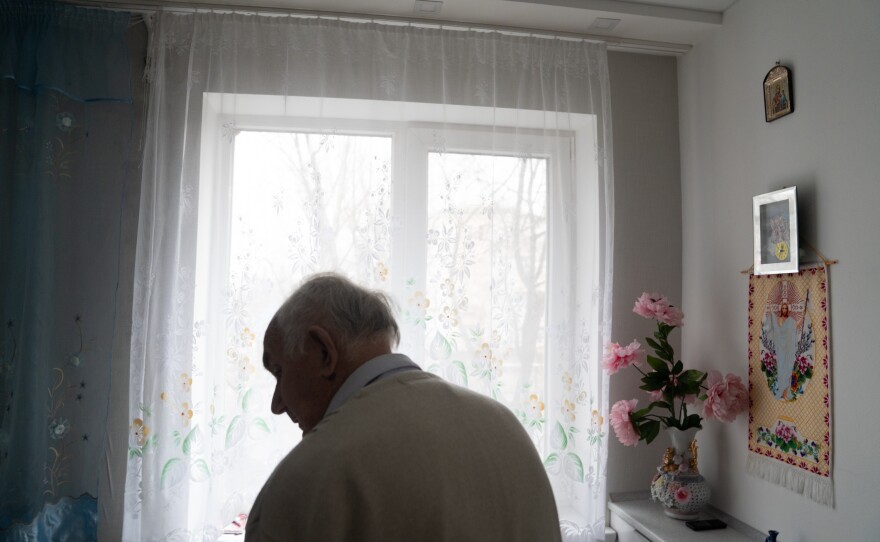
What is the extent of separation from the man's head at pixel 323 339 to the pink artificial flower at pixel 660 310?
51.5 inches

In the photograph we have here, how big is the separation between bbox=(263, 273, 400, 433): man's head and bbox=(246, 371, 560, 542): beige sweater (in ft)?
0.45

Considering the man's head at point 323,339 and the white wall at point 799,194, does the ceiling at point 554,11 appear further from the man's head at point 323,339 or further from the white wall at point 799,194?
the man's head at point 323,339

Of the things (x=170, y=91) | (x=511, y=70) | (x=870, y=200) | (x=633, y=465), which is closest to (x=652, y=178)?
(x=511, y=70)

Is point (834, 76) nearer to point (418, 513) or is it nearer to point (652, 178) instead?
point (652, 178)

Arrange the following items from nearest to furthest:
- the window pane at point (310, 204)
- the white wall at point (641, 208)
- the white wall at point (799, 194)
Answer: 1. the white wall at point (799, 194)
2. the window pane at point (310, 204)
3. the white wall at point (641, 208)

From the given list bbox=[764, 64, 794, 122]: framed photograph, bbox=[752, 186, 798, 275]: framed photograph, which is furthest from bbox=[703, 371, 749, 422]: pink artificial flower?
bbox=[764, 64, 794, 122]: framed photograph

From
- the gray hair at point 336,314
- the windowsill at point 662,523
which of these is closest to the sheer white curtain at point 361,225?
the windowsill at point 662,523

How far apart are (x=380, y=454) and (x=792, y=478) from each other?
1608mm

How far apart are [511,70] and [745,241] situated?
1.07 meters

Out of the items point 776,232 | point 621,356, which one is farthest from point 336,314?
point 776,232

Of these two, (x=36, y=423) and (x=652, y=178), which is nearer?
(x=36, y=423)

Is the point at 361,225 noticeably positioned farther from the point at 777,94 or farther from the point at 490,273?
the point at 777,94

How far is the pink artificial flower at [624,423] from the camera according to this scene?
6.97 feet

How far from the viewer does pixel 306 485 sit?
80 centimetres
